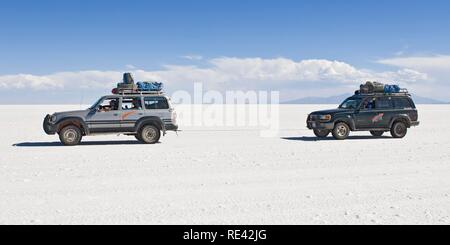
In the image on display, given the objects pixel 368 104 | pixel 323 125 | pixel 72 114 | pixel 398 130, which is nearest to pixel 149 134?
pixel 72 114

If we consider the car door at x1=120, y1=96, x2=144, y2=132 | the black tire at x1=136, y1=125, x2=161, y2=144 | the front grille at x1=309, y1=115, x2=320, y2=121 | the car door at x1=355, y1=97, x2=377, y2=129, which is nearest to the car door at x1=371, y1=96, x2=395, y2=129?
the car door at x1=355, y1=97, x2=377, y2=129

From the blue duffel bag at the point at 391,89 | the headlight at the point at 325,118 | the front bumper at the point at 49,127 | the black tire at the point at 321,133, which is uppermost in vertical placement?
the blue duffel bag at the point at 391,89

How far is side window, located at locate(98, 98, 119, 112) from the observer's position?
56.0 feet

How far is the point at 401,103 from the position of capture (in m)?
19.5

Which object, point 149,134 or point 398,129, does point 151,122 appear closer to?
point 149,134

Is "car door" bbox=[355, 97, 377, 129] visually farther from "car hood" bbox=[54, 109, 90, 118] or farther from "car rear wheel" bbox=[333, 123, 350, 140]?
"car hood" bbox=[54, 109, 90, 118]

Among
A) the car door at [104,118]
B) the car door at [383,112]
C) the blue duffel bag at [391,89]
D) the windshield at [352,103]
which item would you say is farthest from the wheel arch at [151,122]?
the blue duffel bag at [391,89]

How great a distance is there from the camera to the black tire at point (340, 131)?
18.5 metres

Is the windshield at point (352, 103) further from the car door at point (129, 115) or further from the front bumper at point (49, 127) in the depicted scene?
the front bumper at point (49, 127)

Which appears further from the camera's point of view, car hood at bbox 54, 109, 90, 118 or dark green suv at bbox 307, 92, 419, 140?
dark green suv at bbox 307, 92, 419, 140

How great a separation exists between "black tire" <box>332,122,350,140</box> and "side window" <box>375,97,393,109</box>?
179 centimetres

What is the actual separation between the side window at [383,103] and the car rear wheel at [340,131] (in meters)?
1.79
